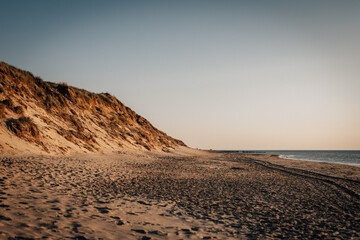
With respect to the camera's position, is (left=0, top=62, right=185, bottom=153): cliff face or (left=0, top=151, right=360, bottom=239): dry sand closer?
(left=0, top=151, right=360, bottom=239): dry sand

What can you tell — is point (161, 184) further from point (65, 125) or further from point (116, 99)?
point (116, 99)

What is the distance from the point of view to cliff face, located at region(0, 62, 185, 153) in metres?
16.4

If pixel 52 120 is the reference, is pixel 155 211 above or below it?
below

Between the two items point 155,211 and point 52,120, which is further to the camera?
point 52,120

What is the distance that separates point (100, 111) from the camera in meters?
37.3

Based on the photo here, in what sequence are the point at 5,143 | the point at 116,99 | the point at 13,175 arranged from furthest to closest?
the point at 116,99, the point at 5,143, the point at 13,175

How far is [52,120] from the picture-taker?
74.5 ft

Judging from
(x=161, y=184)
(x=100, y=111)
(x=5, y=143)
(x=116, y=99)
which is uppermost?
(x=116, y=99)

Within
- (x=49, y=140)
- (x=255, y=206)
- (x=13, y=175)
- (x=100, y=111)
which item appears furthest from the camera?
(x=100, y=111)

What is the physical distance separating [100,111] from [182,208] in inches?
1340

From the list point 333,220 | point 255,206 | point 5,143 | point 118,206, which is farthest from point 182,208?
point 5,143

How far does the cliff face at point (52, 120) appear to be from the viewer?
16438mm

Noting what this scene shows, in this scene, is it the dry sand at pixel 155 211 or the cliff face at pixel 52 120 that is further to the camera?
the cliff face at pixel 52 120

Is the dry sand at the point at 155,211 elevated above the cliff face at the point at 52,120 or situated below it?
below
